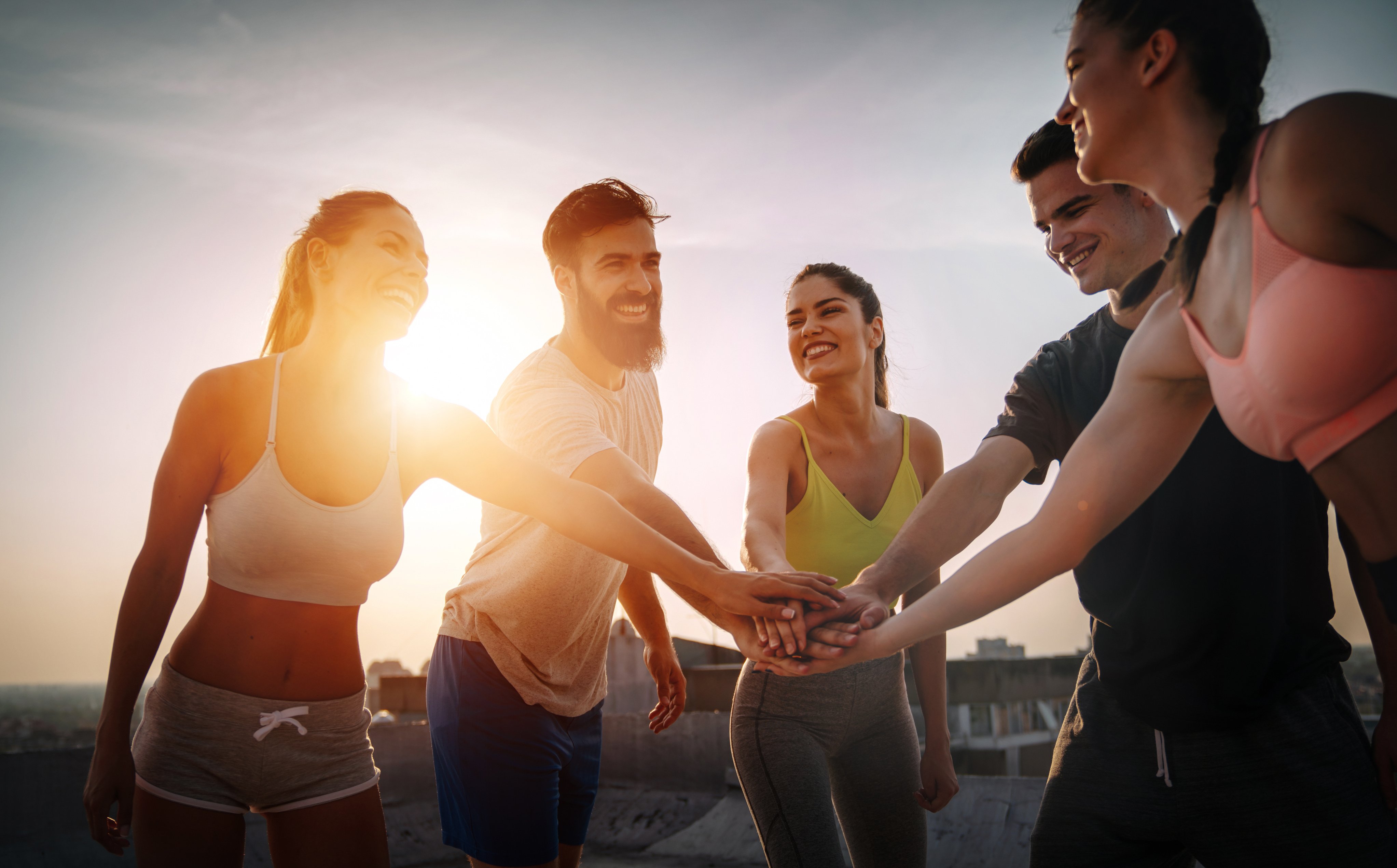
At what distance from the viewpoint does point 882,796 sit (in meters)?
2.67

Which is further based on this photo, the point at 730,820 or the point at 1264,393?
the point at 730,820

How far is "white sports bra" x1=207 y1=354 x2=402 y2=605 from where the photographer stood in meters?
2.02

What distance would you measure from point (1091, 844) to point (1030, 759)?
1865cm

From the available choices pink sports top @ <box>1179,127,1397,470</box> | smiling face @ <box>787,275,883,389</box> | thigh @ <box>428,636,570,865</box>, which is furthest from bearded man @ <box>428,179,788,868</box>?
pink sports top @ <box>1179,127,1397,470</box>

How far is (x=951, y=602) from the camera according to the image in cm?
213

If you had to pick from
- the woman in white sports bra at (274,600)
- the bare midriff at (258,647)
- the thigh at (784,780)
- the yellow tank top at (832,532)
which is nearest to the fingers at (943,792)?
the thigh at (784,780)

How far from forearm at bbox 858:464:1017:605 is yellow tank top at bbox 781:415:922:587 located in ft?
0.72

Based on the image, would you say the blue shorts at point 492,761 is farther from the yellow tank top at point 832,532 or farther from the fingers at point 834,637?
the yellow tank top at point 832,532

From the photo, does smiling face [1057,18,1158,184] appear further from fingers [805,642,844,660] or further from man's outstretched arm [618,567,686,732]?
man's outstretched arm [618,567,686,732]

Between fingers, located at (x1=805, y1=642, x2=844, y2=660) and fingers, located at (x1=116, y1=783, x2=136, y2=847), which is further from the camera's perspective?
fingers, located at (x1=805, y1=642, x2=844, y2=660)

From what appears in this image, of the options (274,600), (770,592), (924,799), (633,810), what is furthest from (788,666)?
(633,810)

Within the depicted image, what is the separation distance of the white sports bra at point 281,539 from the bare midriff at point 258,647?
1.4 inches

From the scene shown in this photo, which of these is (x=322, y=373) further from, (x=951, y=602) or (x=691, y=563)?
(x=951, y=602)

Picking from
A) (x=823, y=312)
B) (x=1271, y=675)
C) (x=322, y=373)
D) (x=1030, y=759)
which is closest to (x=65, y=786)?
(x=322, y=373)
